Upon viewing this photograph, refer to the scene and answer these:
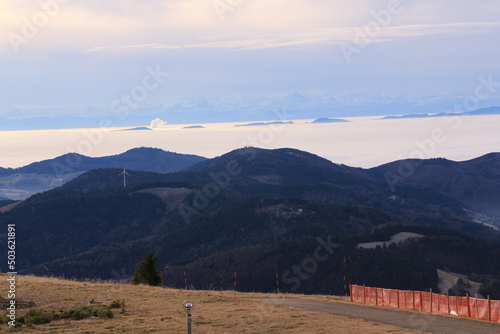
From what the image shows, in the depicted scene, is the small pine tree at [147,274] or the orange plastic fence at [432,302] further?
the small pine tree at [147,274]

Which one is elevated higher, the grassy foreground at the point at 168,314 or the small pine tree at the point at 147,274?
the small pine tree at the point at 147,274

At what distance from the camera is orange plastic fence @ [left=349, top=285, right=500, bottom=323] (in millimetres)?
43344

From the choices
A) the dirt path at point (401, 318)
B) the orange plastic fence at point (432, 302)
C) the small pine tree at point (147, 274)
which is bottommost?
the dirt path at point (401, 318)

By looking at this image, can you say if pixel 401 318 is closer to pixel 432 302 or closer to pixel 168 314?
pixel 432 302

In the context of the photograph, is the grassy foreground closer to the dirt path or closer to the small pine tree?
the dirt path

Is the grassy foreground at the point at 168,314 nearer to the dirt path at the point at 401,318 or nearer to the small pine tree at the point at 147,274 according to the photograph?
the dirt path at the point at 401,318

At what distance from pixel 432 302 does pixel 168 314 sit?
17.4 metres

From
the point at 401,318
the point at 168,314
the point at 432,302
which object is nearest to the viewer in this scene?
the point at 401,318

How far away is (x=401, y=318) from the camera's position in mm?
44469

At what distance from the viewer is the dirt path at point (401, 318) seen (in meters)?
39.7

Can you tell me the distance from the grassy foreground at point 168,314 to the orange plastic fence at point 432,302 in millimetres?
3980

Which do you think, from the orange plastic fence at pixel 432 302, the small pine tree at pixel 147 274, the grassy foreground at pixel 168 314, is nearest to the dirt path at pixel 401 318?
the orange plastic fence at pixel 432 302

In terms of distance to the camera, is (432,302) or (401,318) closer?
(401,318)

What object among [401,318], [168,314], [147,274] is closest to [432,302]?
[401,318]
